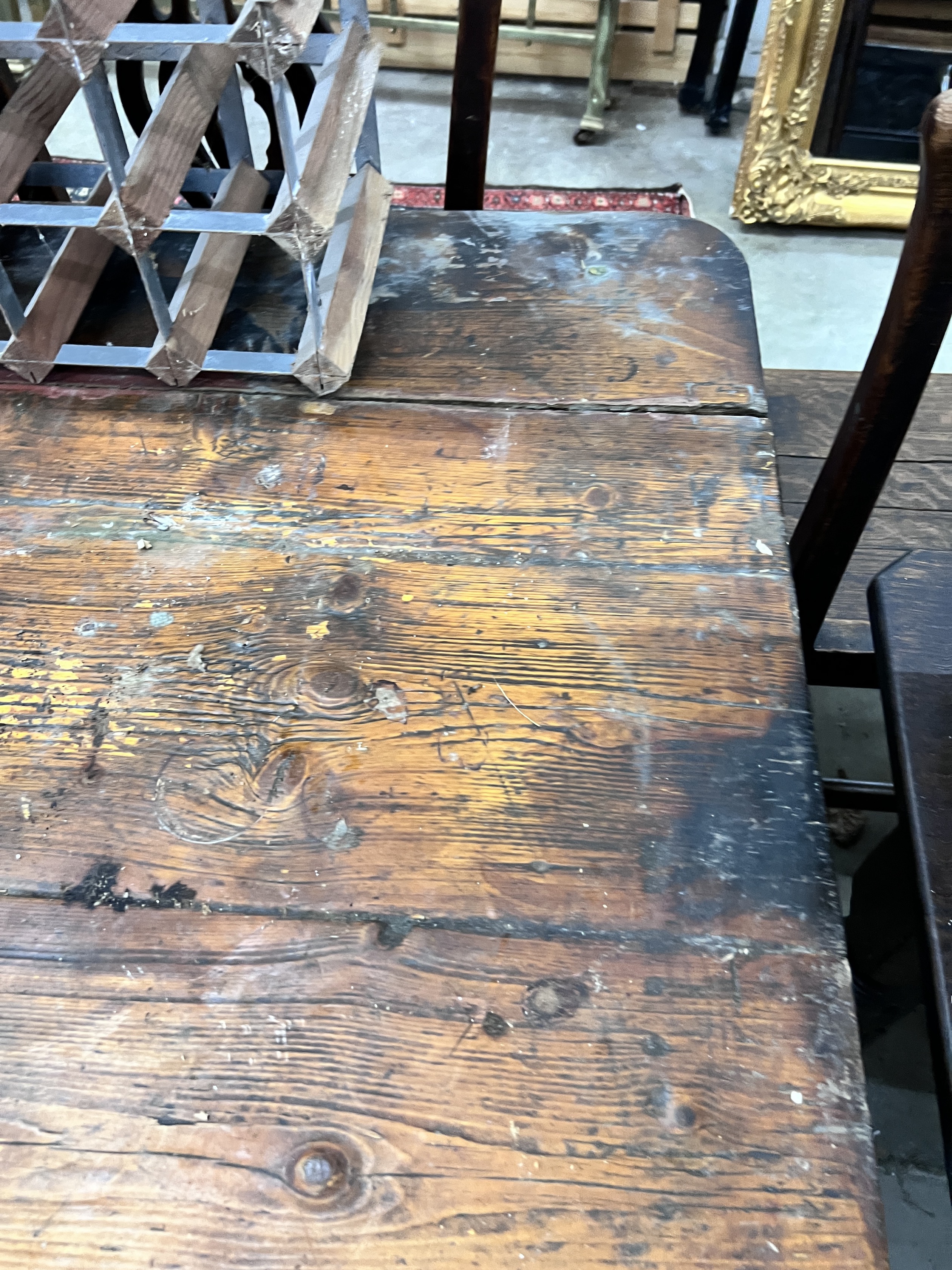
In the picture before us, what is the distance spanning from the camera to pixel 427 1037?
18.2 inches

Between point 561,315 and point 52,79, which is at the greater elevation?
point 52,79

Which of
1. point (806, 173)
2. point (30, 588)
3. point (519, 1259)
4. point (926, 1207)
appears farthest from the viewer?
point (806, 173)

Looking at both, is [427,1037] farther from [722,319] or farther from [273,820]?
[722,319]

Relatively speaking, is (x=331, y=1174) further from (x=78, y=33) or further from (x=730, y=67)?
(x=730, y=67)

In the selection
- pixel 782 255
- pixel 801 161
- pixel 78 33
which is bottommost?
pixel 782 255

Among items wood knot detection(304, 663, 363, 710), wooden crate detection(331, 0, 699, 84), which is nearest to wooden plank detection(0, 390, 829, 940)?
wood knot detection(304, 663, 363, 710)

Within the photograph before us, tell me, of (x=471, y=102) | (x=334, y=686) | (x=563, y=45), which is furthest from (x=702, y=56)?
(x=334, y=686)

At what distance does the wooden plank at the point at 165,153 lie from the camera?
69 centimetres

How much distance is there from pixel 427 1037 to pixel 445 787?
0.15 meters

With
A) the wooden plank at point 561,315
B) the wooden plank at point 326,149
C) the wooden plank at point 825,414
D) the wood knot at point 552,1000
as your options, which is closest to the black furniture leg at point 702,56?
the wooden plank at point 825,414

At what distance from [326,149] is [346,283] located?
125 millimetres

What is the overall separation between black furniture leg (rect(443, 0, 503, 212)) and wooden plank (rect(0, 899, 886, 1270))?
825mm

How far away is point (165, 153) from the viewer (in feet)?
2.36

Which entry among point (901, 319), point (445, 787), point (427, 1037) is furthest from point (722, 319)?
point (427, 1037)
